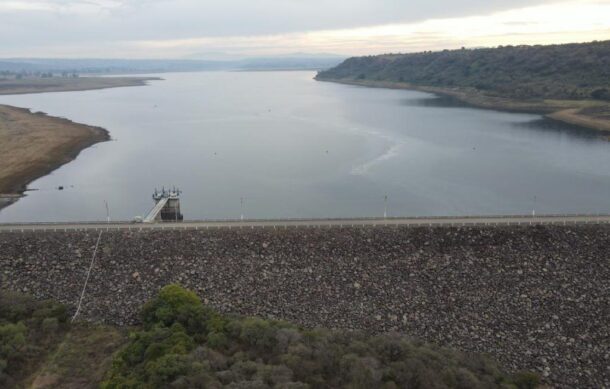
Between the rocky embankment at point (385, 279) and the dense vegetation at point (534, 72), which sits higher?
the dense vegetation at point (534, 72)

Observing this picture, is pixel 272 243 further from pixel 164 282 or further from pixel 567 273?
pixel 567 273

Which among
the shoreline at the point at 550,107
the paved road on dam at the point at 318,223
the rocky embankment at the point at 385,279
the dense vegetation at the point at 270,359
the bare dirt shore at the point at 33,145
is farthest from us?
the shoreline at the point at 550,107

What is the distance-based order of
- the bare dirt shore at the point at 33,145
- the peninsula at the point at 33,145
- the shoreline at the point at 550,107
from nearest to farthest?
the peninsula at the point at 33,145, the bare dirt shore at the point at 33,145, the shoreline at the point at 550,107

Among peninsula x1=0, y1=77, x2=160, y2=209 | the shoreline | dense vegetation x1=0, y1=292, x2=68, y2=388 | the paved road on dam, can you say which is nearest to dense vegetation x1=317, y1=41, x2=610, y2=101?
the shoreline

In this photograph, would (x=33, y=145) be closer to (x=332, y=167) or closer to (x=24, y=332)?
(x=332, y=167)

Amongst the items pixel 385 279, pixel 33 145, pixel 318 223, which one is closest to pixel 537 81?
pixel 318 223

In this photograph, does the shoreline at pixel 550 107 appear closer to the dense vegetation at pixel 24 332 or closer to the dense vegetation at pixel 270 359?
the dense vegetation at pixel 270 359

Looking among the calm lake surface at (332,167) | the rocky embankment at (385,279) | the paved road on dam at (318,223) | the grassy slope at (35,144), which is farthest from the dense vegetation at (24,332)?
the grassy slope at (35,144)
